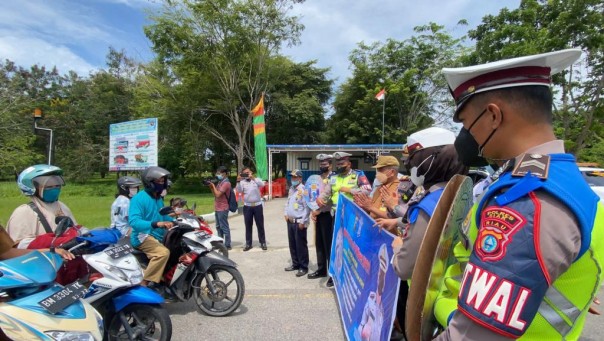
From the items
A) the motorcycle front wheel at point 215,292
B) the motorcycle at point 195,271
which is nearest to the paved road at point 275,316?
the motorcycle front wheel at point 215,292

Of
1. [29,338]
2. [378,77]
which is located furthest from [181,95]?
[29,338]

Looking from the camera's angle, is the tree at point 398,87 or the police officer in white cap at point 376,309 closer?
the police officer in white cap at point 376,309

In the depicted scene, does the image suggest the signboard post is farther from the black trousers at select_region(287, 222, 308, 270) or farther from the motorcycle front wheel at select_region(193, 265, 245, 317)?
the motorcycle front wheel at select_region(193, 265, 245, 317)

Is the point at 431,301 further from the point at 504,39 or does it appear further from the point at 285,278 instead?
the point at 504,39

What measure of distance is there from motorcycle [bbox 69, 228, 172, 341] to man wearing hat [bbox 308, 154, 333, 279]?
2756 millimetres

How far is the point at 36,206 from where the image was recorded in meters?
3.45

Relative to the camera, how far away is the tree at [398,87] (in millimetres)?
25391

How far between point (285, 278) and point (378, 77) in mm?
24081

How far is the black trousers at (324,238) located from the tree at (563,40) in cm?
1005

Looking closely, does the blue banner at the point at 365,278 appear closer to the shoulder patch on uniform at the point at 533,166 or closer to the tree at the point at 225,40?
the shoulder patch on uniform at the point at 533,166

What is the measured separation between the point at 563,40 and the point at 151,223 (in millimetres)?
14165

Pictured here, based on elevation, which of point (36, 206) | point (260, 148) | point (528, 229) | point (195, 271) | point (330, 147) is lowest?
point (195, 271)

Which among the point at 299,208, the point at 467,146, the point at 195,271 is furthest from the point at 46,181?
the point at 467,146

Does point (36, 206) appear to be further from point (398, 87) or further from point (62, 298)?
point (398, 87)
